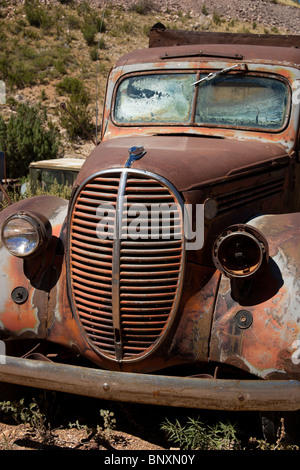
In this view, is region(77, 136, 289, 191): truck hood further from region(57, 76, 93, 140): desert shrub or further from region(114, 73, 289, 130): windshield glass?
region(57, 76, 93, 140): desert shrub

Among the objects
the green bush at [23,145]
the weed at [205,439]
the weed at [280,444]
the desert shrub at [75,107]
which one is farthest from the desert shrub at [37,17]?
the weed at [280,444]

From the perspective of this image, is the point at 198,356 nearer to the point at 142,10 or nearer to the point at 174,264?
the point at 174,264

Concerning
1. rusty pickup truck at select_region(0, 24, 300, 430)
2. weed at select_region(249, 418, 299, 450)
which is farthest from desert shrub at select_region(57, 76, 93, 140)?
weed at select_region(249, 418, 299, 450)

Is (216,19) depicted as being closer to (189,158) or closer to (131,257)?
(189,158)

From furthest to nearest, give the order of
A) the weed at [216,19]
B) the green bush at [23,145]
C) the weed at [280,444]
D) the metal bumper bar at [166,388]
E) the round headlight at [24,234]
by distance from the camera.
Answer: the weed at [216,19], the green bush at [23,145], the round headlight at [24,234], the weed at [280,444], the metal bumper bar at [166,388]

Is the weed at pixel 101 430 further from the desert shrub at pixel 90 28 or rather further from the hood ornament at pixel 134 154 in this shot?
the desert shrub at pixel 90 28

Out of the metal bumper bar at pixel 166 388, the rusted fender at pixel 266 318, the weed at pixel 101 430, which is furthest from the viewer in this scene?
the weed at pixel 101 430

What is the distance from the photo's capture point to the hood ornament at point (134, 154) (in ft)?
10.1

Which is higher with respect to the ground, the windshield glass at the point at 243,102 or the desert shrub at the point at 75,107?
the windshield glass at the point at 243,102

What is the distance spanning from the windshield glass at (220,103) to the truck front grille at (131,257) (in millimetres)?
1447

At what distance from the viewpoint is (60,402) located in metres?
4.00

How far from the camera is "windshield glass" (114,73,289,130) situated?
427cm

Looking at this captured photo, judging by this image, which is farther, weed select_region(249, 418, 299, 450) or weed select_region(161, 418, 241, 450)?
weed select_region(161, 418, 241, 450)

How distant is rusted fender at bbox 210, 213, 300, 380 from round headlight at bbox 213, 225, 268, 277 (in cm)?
11
